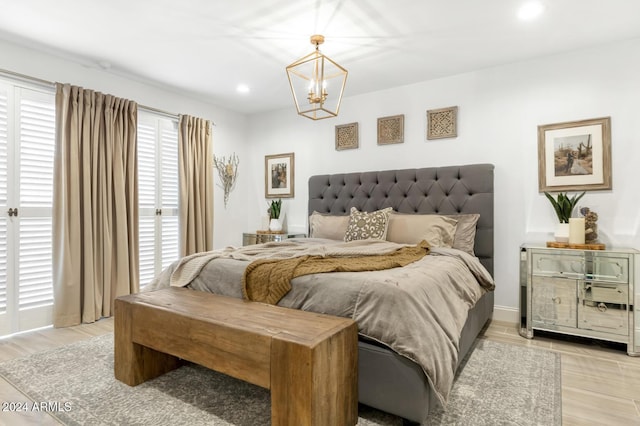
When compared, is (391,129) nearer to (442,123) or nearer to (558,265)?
(442,123)

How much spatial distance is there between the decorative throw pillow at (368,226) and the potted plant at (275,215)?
1375 mm

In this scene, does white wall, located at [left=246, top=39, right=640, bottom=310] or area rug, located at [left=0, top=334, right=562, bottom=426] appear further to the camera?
white wall, located at [left=246, top=39, right=640, bottom=310]

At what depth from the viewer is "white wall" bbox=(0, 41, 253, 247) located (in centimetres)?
298

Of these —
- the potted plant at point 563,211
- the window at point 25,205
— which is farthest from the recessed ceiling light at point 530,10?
the window at point 25,205

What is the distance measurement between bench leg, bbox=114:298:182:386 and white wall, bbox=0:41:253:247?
7.80 feet

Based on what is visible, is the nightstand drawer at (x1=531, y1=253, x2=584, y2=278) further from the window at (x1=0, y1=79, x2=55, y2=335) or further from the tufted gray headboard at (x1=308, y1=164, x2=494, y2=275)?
the window at (x1=0, y1=79, x2=55, y2=335)

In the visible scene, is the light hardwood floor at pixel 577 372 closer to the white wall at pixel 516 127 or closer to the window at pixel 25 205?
the window at pixel 25 205

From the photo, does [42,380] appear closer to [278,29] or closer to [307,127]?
[278,29]

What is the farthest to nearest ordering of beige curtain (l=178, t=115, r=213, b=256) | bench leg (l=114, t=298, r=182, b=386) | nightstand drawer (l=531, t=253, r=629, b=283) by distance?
beige curtain (l=178, t=115, r=213, b=256)
nightstand drawer (l=531, t=253, r=629, b=283)
bench leg (l=114, t=298, r=182, b=386)

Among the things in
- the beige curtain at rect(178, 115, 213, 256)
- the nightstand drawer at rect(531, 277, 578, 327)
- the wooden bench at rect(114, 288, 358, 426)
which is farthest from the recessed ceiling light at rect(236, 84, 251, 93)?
the nightstand drawer at rect(531, 277, 578, 327)

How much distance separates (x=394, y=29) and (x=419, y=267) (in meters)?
1.81

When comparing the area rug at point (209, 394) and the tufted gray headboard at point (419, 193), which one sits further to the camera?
the tufted gray headboard at point (419, 193)

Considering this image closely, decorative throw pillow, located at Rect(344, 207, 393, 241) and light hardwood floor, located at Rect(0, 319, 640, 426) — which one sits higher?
decorative throw pillow, located at Rect(344, 207, 393, 241)

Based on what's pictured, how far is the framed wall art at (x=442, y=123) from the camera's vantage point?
3539 mm
